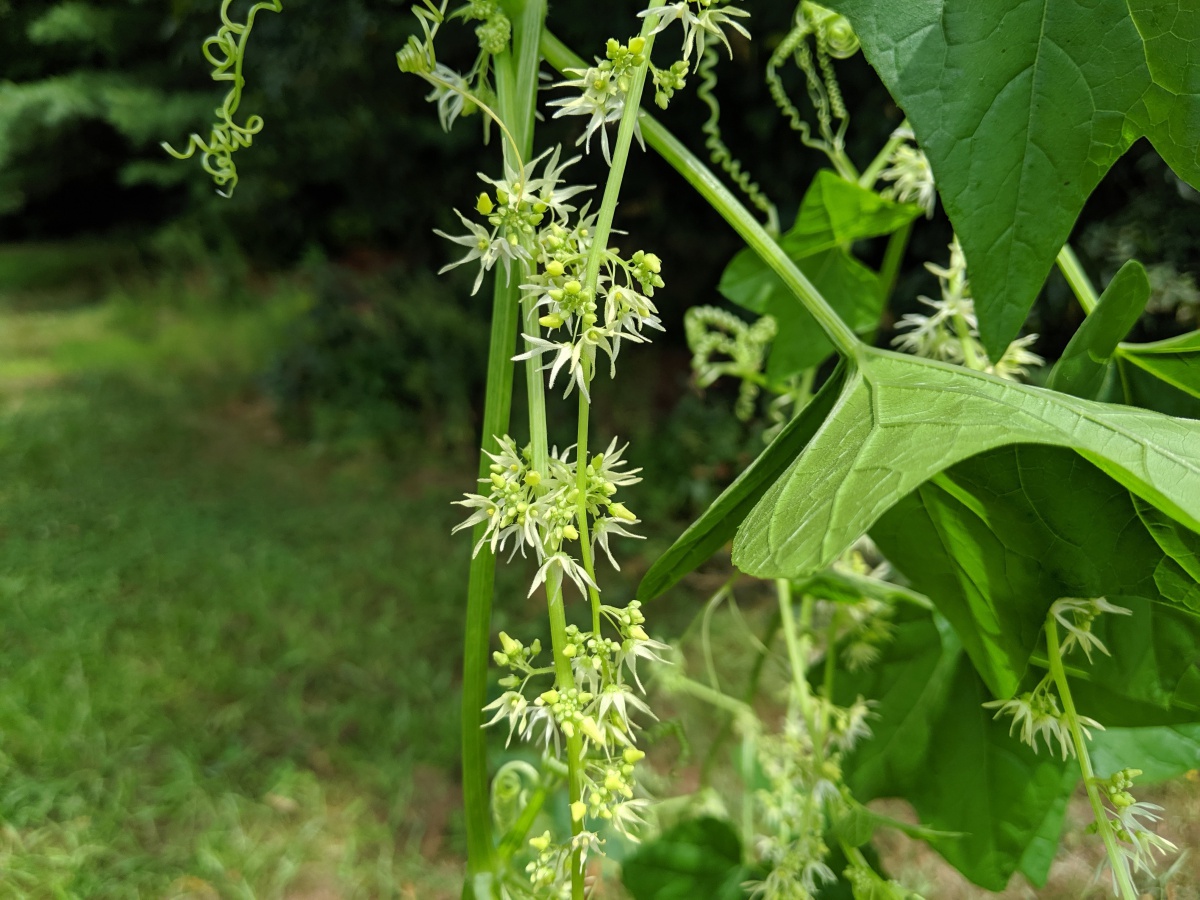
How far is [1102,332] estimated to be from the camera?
292 mm

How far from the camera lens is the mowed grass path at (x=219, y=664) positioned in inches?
49.9

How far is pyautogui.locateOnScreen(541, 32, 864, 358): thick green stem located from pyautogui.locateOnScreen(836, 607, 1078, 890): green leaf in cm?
21

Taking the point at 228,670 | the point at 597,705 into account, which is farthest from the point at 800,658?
the point at 228,670

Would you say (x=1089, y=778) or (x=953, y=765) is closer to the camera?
(x=1089, y=778)

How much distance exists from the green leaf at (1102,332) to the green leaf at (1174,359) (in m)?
0.05

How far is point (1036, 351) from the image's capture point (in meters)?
1.82

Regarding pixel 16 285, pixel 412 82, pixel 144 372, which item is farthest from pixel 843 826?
pixel 16 285

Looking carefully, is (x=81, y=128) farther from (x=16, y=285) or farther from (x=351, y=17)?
(x=351, y=17)

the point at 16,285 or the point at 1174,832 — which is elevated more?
the point at 1174,832

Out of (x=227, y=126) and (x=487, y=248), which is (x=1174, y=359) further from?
(x=227, y=126)

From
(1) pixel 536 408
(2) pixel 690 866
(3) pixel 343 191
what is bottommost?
(3) pixel 343 191

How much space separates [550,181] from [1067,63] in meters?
0.17

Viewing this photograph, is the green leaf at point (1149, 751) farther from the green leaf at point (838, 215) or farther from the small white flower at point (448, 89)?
the small white flower at point (448, 89)

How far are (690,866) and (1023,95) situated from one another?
0.46 meters
